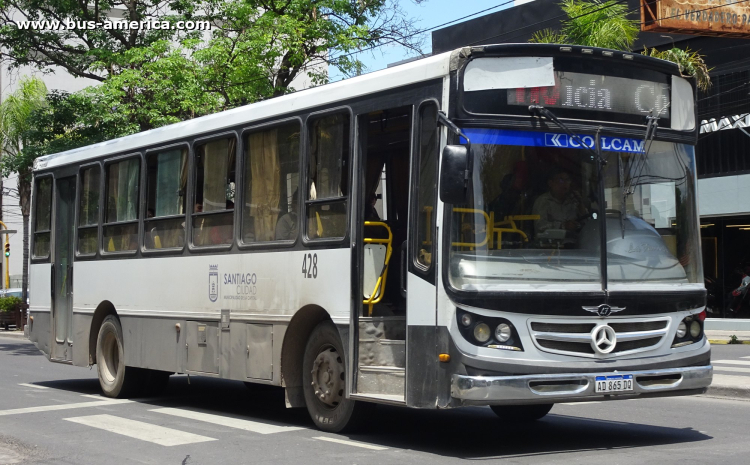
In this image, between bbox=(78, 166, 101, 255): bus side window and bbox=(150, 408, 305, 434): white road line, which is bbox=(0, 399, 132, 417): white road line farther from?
bbox=(78, 166, 101, 255): bus side window

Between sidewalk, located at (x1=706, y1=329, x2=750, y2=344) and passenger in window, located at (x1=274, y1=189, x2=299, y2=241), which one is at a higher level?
passenger in window, located at (x1=274, y1=189, x2=299, y2=241)

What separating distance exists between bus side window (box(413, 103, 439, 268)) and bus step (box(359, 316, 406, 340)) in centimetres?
102

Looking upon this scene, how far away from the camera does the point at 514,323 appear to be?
7.73 metres

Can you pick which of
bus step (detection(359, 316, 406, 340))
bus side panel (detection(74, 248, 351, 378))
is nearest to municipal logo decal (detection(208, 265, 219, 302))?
bus side panel (detection(74, 248, 351, 378))

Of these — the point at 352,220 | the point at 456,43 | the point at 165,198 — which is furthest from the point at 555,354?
the point at 456,43

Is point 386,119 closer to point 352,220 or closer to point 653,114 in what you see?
point 352,220

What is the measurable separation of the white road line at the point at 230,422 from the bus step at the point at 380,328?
1.61 meters

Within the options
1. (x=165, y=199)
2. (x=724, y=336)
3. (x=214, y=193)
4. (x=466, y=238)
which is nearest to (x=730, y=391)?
(x=466, y=238)

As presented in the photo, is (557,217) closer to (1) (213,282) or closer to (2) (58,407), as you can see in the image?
(1) (213,282)

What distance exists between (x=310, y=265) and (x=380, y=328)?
1.09 metres

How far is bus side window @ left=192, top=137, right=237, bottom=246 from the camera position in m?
11.1

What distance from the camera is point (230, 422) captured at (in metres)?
10.7

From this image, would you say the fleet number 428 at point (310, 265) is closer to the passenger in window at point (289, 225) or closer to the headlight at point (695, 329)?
the passenger in window at point (289, 225)

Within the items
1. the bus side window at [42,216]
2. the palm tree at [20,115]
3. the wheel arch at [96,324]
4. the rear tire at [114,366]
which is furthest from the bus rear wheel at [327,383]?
the palm tree at [20,115]
